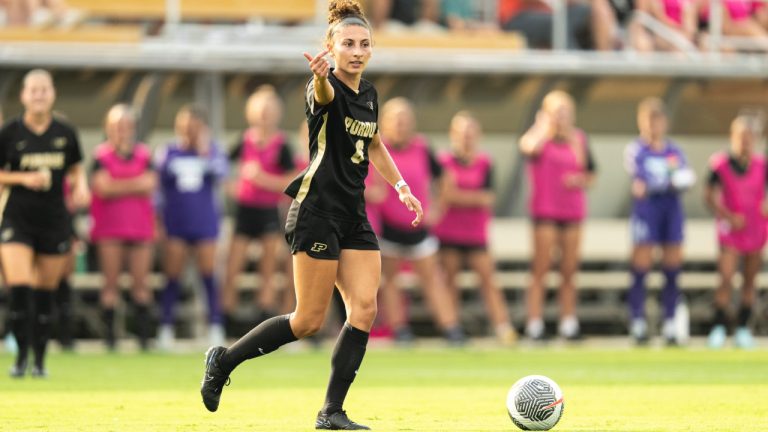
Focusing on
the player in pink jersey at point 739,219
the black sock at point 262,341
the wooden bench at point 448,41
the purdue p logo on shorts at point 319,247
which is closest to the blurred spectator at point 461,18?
the wooden bench at point 448,41

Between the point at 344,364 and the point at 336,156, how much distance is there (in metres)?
1.08

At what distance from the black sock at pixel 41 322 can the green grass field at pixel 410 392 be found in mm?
282

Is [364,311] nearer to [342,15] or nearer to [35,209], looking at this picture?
[342,15]

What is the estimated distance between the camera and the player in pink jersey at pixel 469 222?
680 inches

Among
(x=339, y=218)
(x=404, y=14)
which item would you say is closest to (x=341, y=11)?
(x=339, y=218)

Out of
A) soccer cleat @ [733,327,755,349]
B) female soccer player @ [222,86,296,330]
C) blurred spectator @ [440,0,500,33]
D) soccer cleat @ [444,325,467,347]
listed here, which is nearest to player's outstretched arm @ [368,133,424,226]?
female soccer player @ [222,86,296,330]

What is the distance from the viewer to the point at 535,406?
7727 millimetres

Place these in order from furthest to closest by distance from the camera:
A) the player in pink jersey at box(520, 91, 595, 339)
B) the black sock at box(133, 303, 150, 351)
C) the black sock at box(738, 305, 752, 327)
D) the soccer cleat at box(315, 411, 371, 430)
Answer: the black sock at box(738, 305, 752, 327)
the player in pink jersey at box(520, 91, 595, 339)
the black sock at box(133, 303, 150, 351)
the soccer cleat at box(315, 411, 371, 430)

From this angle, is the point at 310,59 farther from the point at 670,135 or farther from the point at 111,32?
the point at 670,135

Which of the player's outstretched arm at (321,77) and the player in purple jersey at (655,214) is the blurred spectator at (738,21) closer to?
the player in purple jersey at (655,214)

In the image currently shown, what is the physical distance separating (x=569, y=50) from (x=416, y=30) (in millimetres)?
2065

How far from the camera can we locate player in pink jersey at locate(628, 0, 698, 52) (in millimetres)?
20203

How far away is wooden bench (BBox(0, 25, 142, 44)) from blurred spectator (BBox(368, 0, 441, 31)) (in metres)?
3.18

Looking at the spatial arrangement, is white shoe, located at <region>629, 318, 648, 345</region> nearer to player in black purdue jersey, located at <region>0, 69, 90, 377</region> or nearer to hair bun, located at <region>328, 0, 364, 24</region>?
player in black purdue jersey, located at <region>0, 69, 90, 377</region>
